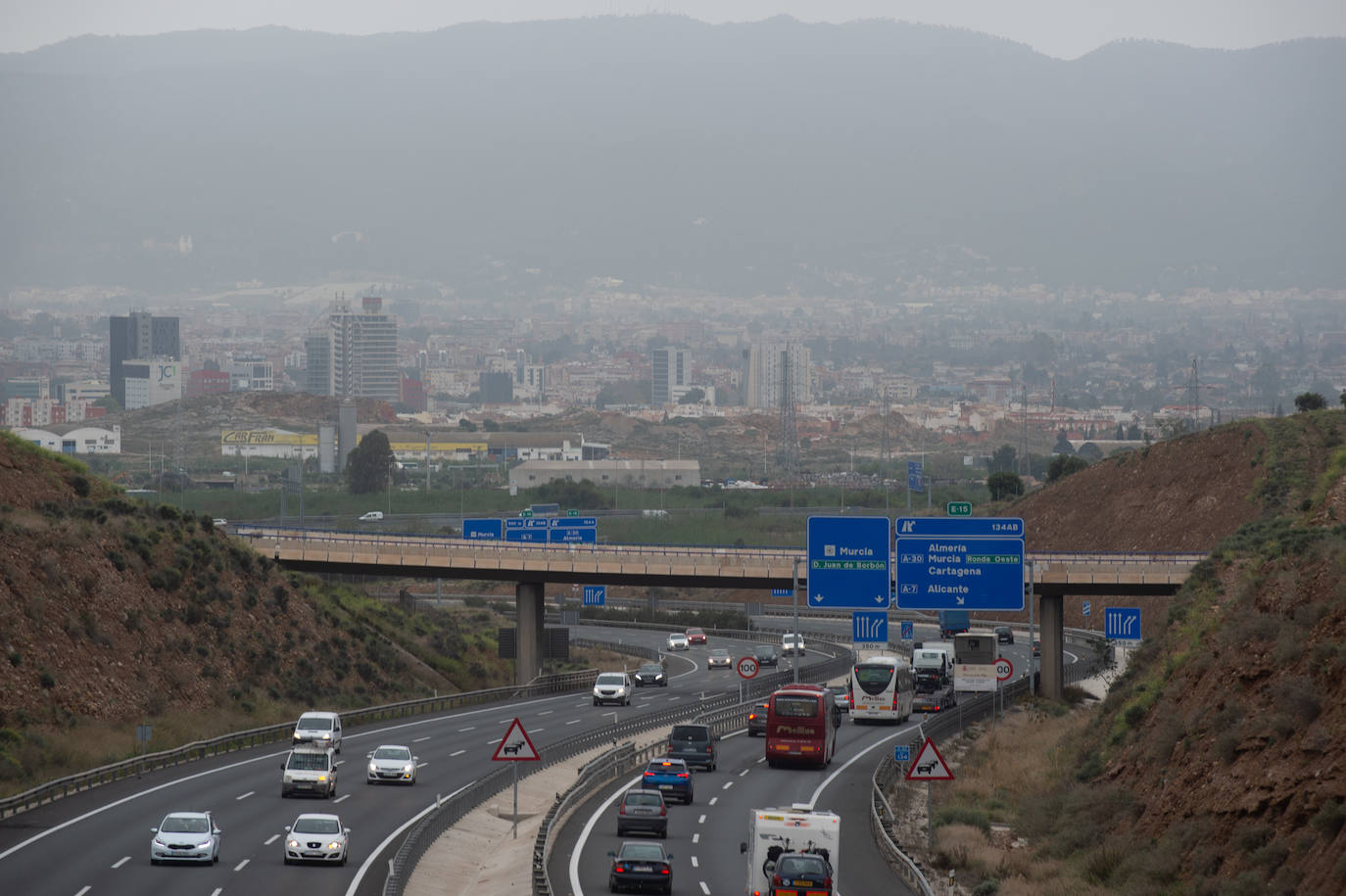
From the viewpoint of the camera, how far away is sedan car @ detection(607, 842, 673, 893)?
1319 inches

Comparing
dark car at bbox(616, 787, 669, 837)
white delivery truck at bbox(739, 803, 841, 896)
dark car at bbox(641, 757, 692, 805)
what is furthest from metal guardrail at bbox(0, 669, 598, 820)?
white delivery truck at bbox(739, 803, 841, 896)

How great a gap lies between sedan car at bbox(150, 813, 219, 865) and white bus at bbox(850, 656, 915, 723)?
3931cm

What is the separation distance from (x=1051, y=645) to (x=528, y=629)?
24.3 m

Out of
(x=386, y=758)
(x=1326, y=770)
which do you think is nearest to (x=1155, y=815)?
(x=1326, y=770)

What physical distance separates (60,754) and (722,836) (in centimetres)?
2142

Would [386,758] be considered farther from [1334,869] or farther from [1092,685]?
[1092,685]

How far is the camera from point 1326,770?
28.6 m

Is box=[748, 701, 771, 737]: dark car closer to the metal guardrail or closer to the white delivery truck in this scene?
the metal guardrail

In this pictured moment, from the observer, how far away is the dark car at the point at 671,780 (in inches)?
1848

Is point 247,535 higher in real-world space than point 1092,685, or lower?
higher

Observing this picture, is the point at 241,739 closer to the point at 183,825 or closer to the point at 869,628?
the point at 183,825

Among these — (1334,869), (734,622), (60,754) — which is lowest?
(734,622)

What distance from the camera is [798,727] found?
5472 cm

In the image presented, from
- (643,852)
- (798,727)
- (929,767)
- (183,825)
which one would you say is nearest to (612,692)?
(798,727)
